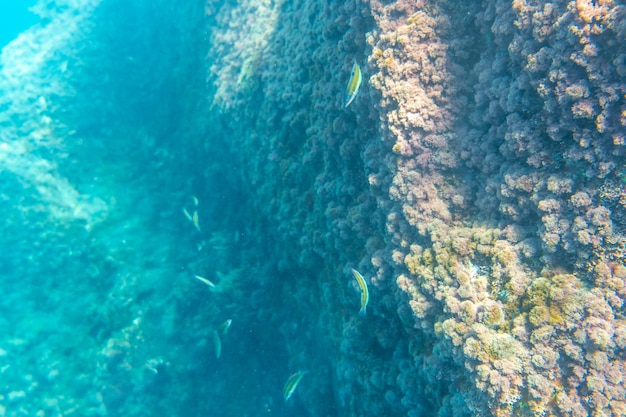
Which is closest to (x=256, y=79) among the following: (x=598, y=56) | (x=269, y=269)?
(x=269, y=269)

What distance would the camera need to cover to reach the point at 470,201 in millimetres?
2939

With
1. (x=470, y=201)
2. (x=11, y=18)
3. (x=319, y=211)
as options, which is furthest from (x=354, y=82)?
(x=11, y=18)

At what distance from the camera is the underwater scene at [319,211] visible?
2244 mm

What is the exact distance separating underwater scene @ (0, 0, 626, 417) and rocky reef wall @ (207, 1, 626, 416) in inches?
0.6

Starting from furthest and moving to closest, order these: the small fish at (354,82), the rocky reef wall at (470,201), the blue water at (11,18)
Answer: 1. the blue water at (11,18)
2. the small fish at (354,82)
3. the rocky reef wall at (470,201)

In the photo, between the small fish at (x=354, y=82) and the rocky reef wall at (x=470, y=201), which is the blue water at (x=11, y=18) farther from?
the small fish at (x=354, y=82)

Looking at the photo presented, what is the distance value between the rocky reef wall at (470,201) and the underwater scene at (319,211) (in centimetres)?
2

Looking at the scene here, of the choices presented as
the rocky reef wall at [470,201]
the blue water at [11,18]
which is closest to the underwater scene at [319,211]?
the rocky reef wall at [470,201]

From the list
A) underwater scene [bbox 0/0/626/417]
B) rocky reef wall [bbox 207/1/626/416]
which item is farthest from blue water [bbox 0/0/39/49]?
rocky reef wall [bbox 207/1/626/416]

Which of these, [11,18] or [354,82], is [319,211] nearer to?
[354,82]

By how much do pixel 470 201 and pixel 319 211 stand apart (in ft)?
6.89

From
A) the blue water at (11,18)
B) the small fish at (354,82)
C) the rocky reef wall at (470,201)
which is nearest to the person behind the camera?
the rocky reef wall at (470,201)

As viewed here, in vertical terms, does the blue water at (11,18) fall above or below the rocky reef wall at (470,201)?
above

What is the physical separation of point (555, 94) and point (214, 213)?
7625 mm
